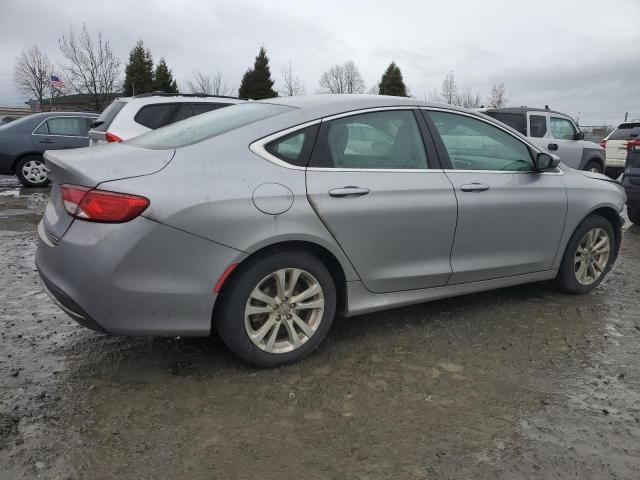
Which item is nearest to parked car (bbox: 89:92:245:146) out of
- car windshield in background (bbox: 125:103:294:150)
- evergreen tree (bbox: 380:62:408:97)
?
car windshield in background (bbox: 125:103:294:150)

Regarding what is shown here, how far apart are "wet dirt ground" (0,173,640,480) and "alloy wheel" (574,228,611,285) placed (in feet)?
1.83

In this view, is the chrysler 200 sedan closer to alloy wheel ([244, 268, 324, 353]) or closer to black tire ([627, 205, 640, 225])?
alloy wheel ([244, 268, 324, 353])

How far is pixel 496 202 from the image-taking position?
393cm

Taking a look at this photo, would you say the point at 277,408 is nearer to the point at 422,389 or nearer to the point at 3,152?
the point at 422,389

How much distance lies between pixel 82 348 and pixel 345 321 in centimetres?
175

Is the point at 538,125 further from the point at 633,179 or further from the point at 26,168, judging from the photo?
the point at 26,168

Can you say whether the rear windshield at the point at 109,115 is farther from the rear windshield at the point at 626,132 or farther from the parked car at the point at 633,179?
the rear windshield at the point at 626,132

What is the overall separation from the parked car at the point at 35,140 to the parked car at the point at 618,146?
13418 millimetres

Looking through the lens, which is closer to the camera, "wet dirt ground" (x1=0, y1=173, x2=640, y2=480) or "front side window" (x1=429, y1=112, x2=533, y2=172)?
"wet dirt ground" (x1=0, y1=173, x2=640, y2=480)

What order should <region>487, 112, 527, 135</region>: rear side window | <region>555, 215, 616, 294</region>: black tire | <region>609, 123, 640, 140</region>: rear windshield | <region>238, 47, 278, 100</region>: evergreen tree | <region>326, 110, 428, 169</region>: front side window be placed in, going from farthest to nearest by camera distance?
<region>238, 47, 278, 100</region>: evergreen tree → <region>609, 123, 640, 140</region>: rear windshield → <region>487, 112, 527, 135</region>: rear side window → <region>555, 215, 616, 294</region>: black tire → <region>326, 110, 428, 169</region>: front side window

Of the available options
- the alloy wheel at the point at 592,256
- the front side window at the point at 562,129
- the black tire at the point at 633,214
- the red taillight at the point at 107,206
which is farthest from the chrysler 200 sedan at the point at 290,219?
the front side window at the point at 562,129

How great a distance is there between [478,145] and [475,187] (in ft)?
1.48

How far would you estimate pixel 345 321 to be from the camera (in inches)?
158

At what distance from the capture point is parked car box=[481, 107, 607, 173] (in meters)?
11.5
